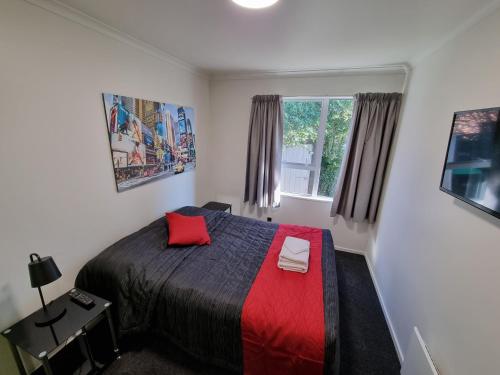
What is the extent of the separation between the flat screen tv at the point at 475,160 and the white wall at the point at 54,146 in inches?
99.2

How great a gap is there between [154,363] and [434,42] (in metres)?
3.34

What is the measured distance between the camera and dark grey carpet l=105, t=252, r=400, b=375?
154 cm

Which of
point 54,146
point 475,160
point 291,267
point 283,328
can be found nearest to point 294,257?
point 291,267

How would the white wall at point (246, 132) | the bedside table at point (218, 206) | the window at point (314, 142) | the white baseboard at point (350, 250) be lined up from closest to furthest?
1. the white wall at point (246, 132)
2. the window at point (314, 142)
3. the white baseboard at point (350, 250)
4. the bedside table at point (218, 206)

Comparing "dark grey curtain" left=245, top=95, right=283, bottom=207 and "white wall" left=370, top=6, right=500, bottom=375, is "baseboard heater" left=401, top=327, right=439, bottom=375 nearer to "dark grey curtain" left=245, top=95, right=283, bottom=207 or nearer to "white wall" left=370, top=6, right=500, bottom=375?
"white wall" left=370, top=6, right=500, bottom=375

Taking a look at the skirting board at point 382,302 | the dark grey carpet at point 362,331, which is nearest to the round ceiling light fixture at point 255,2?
the dark grey carpet at point 362,331

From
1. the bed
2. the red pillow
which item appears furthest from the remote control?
the red pillow

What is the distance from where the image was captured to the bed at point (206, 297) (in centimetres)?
134

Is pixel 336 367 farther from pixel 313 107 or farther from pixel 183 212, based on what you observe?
pixel 313 107

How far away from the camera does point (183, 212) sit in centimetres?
269

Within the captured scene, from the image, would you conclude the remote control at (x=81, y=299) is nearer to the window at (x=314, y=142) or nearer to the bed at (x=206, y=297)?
the bed at (x=206, y=297)

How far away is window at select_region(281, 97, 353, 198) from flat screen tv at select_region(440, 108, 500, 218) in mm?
1704

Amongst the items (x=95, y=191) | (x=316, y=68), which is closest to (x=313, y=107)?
(x=316, y=68)

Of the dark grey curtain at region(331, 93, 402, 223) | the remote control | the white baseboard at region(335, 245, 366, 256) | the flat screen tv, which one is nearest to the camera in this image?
the flat screen tv
